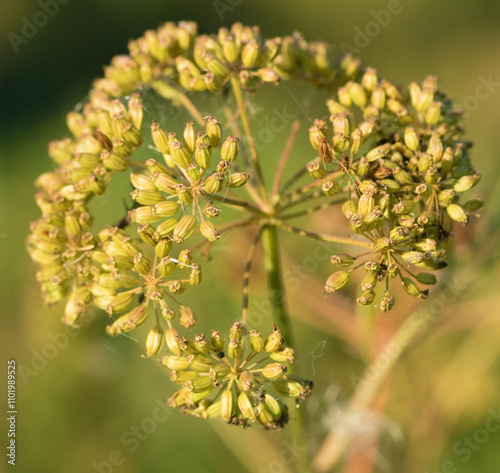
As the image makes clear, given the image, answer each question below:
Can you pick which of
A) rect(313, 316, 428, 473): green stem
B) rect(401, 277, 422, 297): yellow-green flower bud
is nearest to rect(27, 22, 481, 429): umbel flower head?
rect(401, 277, 422, 297): yellow-green flower bud

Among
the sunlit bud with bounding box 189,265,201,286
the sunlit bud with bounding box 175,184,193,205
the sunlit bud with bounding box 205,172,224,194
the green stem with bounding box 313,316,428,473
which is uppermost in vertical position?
the sunlit bud with bounding box 175,184,193,205

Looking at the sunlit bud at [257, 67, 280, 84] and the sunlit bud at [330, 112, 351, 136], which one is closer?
the sunlit bud at [330, 112, 351, 136]

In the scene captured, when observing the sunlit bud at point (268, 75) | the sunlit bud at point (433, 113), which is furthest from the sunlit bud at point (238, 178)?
the sunlit bud at point (433, 113)

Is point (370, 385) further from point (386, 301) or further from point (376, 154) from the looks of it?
point (376, 154)

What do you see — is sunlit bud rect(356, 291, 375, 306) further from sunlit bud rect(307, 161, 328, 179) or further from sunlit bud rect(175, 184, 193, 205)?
sunlit bud rect(175, 184, 193, 205)

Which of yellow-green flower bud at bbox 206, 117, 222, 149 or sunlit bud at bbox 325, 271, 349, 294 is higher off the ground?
yellow-green flower bud at bbox 206, 117, 222, 149

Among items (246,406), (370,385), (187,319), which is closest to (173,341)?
(187,319)

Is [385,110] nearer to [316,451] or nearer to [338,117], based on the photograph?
[338,117]
